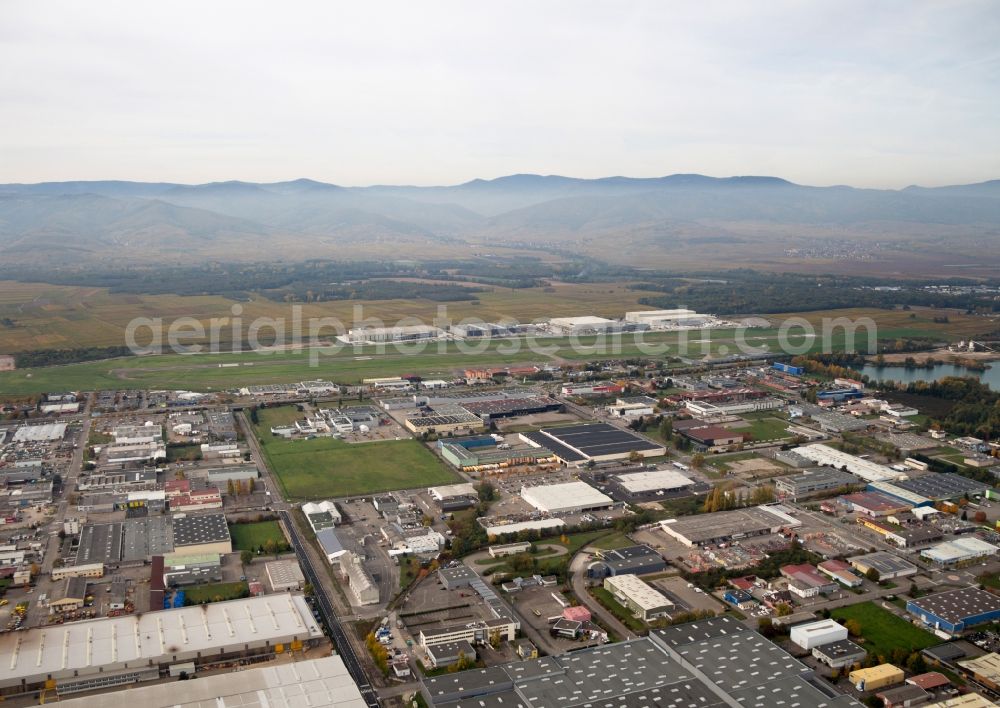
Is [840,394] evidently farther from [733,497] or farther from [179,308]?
[179,308]

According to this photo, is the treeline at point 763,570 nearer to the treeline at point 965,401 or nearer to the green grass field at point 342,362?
the treeline at point 965,401

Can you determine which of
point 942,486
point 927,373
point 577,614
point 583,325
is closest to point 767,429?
point 942,486

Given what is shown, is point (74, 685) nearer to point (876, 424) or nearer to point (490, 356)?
point (876, 424)

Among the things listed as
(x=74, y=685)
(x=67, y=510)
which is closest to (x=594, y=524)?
(x=74, y=685)

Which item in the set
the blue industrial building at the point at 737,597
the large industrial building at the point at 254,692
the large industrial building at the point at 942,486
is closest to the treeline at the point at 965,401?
the large industrial building at the point at 942,486

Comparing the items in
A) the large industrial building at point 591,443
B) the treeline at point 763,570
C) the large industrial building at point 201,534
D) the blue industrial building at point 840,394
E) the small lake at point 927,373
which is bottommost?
the treeline at point 763,570

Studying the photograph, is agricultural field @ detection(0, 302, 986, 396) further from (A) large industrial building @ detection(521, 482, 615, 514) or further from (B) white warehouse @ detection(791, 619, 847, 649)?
(B) white warehouse @ detection(791, 619, 847, 649)
